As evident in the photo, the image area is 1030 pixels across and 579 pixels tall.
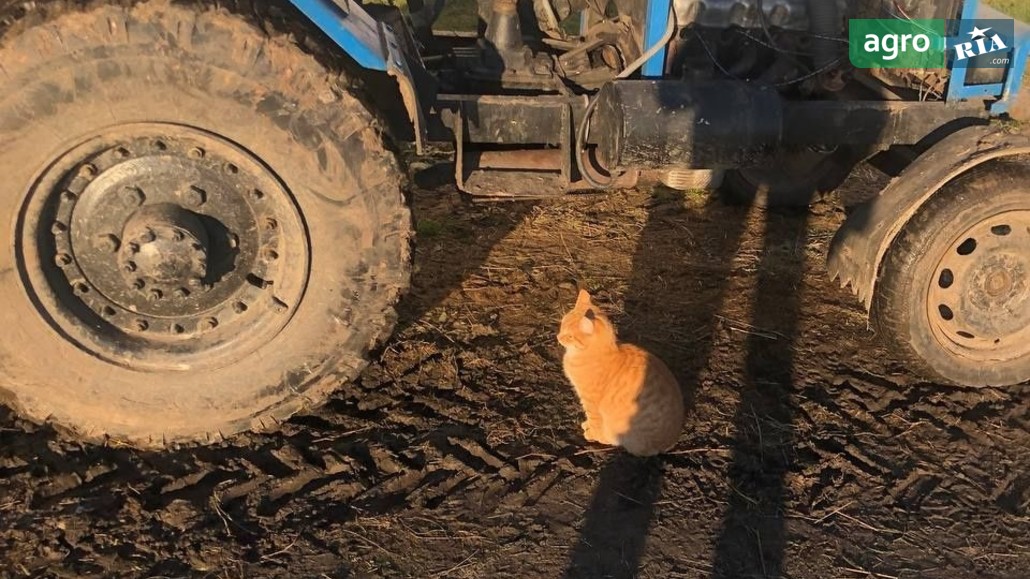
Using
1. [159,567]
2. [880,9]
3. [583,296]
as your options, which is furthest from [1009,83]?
[159,567]

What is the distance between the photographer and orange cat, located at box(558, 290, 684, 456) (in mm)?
2988

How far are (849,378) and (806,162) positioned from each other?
169 cm

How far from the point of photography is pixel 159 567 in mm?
2506

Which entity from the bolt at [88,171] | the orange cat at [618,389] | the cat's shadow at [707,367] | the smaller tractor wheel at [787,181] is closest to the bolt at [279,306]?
the bolt at [88,171]

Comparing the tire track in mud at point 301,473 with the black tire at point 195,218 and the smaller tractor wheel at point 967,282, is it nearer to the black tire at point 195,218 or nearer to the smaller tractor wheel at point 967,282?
the black tire at point 195,218

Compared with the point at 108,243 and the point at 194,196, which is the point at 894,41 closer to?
the point at 194,196

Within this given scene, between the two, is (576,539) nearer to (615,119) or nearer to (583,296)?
(583,296)

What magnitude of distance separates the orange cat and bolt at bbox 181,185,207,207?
1375 millimetres

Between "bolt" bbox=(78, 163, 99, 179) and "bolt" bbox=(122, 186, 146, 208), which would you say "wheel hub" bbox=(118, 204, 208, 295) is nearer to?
"bolt" bbox=(122, 186, 146, 208)

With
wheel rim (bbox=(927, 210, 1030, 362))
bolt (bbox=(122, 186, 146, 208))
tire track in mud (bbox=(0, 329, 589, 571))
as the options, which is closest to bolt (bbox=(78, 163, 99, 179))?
bolt (bbox=(122, 186, 146, 208))

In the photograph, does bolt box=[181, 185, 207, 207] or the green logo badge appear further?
the green logo badge

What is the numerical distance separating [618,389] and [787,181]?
2417 mm

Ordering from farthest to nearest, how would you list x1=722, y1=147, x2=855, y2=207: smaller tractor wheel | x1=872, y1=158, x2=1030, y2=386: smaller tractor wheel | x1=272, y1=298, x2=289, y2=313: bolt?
1. x1=722, y1=147, x2=855, y2=207: smaller tractor wheel
2. x1=872, y1=158, x2=1030, y2=386: smaller tractor wheel
3. x1=272, y1=298, x2=289, y2=313: bolt

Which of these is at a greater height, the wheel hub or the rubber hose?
the rubber hose
